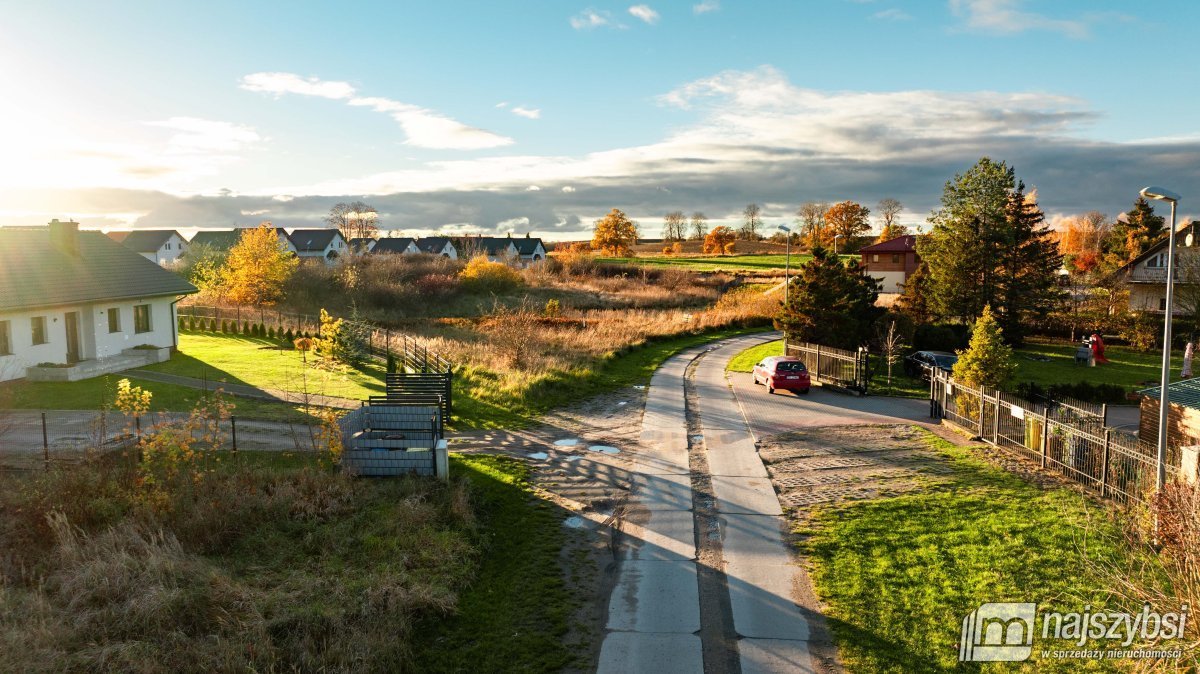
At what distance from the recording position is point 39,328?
27.3m

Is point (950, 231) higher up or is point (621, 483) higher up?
point (950, 231)

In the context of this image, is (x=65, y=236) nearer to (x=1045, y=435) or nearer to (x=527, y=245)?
(x=1045, y=435)

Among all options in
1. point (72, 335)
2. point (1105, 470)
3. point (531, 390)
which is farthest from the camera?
point (72, 335)

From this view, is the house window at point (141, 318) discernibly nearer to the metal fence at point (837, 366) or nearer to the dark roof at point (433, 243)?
the metal fence at point (837, 366)

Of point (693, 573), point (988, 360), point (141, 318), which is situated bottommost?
point (693, 573)

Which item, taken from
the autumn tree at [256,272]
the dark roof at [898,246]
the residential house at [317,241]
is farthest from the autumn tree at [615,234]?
the autumn tree at [256,272]

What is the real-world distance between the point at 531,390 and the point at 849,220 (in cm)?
8499

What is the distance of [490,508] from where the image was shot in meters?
14.4

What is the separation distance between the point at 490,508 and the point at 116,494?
667cm

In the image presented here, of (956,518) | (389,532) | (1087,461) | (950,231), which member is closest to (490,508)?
(389,532)

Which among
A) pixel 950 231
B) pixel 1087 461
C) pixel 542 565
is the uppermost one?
pixel 950 231

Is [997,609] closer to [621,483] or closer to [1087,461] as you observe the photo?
[1087,461]

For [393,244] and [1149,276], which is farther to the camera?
[393,244]

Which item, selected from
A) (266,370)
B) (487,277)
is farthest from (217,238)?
(266,370)
